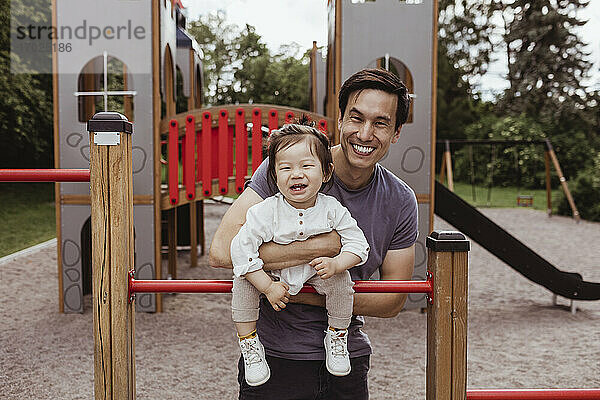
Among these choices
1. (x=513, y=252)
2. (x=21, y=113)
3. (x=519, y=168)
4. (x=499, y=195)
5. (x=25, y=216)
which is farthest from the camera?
(x=519, y=168)

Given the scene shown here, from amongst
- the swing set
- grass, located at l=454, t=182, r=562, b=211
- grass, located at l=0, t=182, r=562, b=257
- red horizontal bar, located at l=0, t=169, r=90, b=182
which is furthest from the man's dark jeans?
grass, located at l=454, t=182, r=562, b=211

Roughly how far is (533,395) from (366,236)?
62 centimetres

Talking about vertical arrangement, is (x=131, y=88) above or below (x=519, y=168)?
above

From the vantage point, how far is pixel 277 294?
1561 mm

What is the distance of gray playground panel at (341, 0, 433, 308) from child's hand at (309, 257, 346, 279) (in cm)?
360

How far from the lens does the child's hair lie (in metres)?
1.60

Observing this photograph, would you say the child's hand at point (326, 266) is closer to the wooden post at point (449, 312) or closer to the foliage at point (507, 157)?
the wooden post at point (449, 312)

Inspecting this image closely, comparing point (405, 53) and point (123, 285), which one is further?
point (405, 53)

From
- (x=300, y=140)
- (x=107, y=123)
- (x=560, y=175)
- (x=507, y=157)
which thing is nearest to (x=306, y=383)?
(x=300, y=140)

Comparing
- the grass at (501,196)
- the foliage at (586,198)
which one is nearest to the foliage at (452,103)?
the grass at (501,196)

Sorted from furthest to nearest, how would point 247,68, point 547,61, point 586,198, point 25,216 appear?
point 547,61 → point 247,68 → point 586,198 → point 25,216

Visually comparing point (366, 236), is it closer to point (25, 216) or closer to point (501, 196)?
point (25, 216)

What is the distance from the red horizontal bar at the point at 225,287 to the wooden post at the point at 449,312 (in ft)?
0.18

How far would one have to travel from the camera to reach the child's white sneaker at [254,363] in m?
1.67
